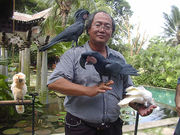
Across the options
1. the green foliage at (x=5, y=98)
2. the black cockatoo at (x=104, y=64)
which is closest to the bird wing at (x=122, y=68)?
the black cockatoo at (x=104, y=64)

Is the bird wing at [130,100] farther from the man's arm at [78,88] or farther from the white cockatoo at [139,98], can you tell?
the man's arm at [78,88]

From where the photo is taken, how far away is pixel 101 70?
1.12 m

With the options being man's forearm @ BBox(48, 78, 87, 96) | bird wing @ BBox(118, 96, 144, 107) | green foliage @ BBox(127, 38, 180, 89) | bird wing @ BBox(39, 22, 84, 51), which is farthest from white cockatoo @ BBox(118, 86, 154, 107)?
green foliage @ BBox(127, 38, 180, 89)

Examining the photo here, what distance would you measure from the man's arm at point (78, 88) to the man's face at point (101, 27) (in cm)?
39

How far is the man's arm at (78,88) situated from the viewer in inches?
42.4

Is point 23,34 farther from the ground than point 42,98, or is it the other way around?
point 23,34

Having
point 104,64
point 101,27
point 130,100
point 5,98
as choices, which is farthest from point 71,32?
point 5,98

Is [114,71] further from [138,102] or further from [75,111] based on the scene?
[75,111]

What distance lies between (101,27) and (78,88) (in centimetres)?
50

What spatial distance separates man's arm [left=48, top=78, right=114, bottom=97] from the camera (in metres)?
1.08

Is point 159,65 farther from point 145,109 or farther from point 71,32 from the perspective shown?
point 145,109

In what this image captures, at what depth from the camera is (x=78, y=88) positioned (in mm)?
1110

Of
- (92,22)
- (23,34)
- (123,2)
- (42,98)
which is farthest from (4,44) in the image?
(123,2)

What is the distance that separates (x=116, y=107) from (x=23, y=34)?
22.3ft
